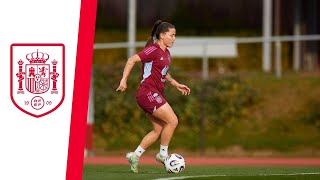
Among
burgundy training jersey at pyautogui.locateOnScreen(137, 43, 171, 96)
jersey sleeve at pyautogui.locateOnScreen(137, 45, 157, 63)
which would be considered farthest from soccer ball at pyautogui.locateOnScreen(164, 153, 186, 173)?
jersey sleeve at pyautogui.locateOnScreen(137, 45, 157, 63)

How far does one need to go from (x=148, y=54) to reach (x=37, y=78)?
2.84 meters

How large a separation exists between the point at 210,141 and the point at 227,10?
5854mm

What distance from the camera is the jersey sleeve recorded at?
1497cm

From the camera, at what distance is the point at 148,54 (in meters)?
15.0

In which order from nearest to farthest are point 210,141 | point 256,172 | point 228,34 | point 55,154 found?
point 55,154
point 256,172
point 210,141
point 228,34

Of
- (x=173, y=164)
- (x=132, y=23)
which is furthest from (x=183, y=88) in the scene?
(x=132, y=23)

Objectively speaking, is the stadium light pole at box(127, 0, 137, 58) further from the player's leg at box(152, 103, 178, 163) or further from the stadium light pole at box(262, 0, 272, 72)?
the player's leg at box(152, 103, 178, 163)

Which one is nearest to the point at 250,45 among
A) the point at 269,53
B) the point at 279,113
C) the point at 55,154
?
the point at 269,53

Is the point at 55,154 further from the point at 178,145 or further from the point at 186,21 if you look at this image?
the point at 186,21

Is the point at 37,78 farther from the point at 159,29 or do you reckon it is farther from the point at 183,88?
the point at 183,88

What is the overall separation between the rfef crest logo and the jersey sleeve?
271 cm

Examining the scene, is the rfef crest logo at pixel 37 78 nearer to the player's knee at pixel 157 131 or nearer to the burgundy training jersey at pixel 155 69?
the burgundy training jersey at pixel 155 69

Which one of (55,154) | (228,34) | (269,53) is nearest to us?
(55,154)

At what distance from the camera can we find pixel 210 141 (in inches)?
1086
